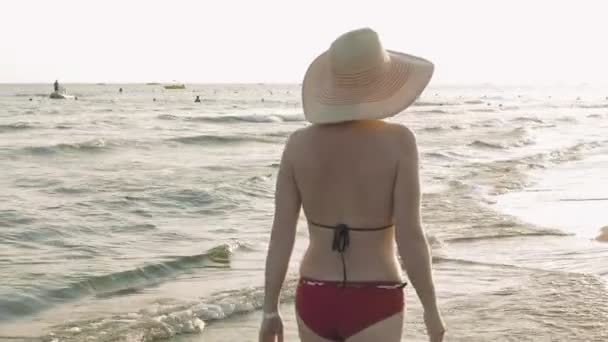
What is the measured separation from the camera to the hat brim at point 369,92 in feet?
8.88

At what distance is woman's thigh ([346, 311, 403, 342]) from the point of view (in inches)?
110

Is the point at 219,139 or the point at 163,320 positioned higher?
the point at 163,320

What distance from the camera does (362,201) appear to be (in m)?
2.71

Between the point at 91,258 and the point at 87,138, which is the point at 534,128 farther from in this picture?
the point at 91,258

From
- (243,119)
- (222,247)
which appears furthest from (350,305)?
(243,119)

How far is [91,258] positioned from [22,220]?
8.80 ft

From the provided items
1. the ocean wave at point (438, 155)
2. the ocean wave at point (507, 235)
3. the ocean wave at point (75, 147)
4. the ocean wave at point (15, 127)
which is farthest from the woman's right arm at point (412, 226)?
the ocean wave at point (15, 127)

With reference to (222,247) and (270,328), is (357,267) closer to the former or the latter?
(270,328)

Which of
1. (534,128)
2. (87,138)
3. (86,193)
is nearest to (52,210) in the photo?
(86,193)

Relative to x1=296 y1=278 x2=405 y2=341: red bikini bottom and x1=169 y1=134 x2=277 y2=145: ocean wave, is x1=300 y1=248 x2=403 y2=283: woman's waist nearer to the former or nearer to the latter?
x1=296 y1=278 x2=405 y2=341: red bikini bottom

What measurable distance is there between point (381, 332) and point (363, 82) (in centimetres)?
86

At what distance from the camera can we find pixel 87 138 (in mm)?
26844

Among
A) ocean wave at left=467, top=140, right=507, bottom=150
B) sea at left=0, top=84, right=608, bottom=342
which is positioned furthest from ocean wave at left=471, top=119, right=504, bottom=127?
sea at left=0, top=84, right=608, bottom=342

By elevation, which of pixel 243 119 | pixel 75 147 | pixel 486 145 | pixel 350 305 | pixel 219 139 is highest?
pixel 350 305
